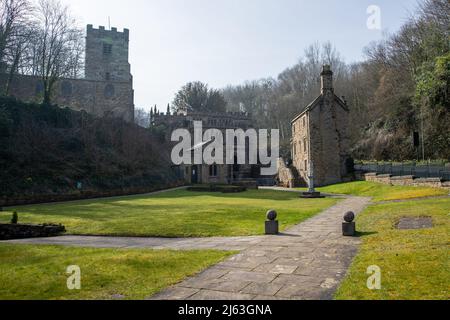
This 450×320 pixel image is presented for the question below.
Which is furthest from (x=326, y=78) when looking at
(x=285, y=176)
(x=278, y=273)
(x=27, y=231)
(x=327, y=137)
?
(x=278, y=273)

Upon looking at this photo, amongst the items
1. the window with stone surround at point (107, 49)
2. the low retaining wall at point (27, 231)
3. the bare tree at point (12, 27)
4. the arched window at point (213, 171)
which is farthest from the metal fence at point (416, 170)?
the window with stone surround at point (107, 49)

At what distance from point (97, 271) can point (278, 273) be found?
11.5 ft

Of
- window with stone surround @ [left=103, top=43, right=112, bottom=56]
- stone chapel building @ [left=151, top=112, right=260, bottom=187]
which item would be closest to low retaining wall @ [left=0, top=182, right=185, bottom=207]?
stone chapel building @ [left=151, top=112, right=260, bottom=187]

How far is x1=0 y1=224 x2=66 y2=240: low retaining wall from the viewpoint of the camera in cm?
1247

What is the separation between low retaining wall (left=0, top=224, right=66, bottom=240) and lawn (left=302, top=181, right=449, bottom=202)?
1695 centimetres

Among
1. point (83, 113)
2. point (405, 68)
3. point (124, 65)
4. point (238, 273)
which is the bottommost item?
point (238, 273)

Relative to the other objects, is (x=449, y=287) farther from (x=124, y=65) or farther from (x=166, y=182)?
(x=124, y=65)

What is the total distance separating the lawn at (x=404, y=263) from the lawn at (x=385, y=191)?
822cm

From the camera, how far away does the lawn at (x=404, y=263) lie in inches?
193

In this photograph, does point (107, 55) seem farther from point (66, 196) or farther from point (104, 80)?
point (66, 196)

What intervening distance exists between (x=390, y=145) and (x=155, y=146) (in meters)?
28.6

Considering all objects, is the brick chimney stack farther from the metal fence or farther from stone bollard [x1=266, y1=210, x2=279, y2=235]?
stone bollard [x1=266, y1=210, x2=279, y2=235]

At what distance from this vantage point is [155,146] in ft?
139
